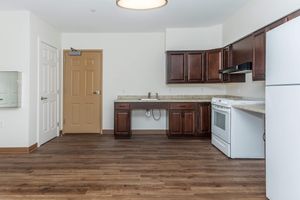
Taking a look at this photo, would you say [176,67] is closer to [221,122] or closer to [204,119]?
[204,119]

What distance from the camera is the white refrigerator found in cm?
206

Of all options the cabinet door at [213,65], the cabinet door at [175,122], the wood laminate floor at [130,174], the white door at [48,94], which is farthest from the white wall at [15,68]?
the cabinet door at [213,65]

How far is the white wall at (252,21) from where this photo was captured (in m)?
Result: 3.42

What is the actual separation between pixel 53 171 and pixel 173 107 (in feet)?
10.0

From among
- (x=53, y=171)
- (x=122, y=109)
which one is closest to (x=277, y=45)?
(x=53, y=171)

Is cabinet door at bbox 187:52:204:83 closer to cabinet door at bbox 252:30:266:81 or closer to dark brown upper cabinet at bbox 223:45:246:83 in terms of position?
dark brown upper cabinet at bbox 223:45:246:83

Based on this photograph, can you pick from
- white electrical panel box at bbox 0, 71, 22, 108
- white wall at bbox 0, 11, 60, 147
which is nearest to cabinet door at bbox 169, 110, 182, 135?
white wall at bbox 0, 11, 60, 147

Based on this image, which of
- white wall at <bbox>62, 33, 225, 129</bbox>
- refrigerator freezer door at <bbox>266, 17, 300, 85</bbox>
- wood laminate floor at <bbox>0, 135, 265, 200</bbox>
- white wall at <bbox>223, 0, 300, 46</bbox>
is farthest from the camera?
white wall at <bbox>62, 33, 225, 129</bbox>

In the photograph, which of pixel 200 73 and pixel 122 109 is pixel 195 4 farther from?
pixel 122 109

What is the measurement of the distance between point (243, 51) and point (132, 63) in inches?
114

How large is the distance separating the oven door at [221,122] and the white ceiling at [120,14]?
70.7 inches

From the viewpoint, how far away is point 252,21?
4348 mm

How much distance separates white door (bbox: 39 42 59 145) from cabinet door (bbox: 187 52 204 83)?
10.1 ft

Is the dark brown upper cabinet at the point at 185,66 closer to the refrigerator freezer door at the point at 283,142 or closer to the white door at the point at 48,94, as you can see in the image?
the white door at the point at 48,94
